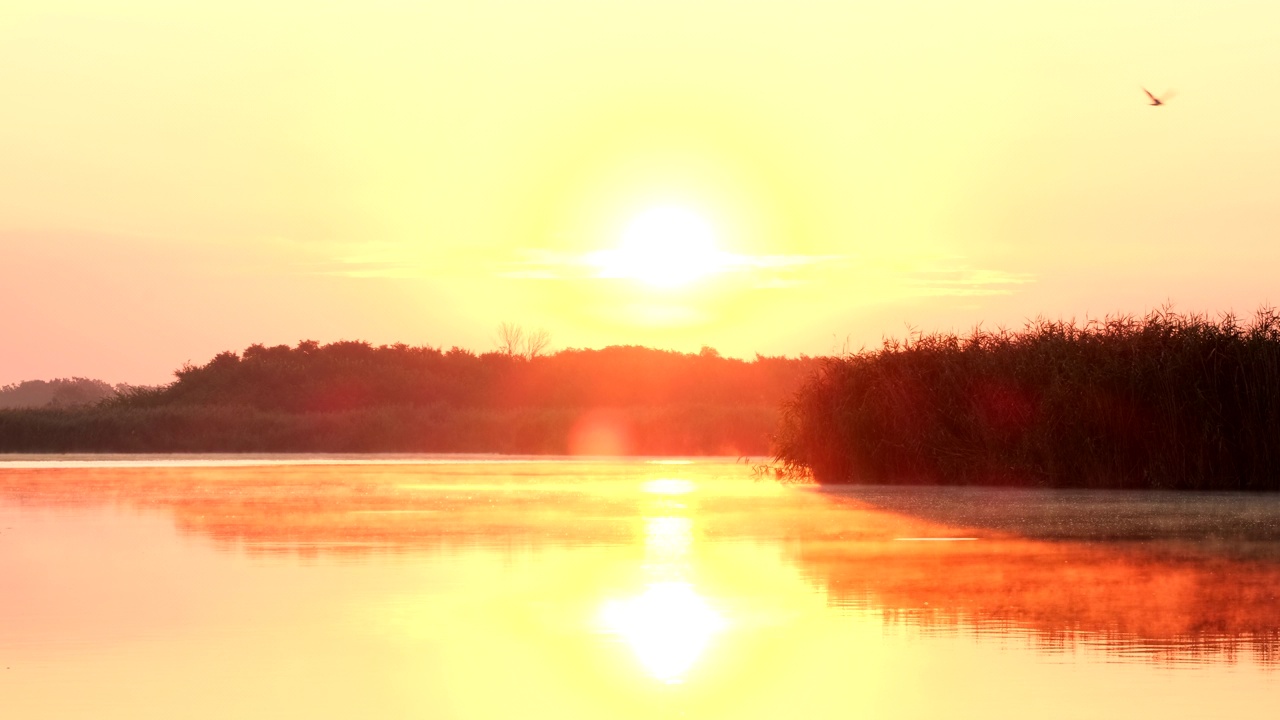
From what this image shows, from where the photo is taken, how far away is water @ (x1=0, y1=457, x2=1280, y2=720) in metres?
5.37

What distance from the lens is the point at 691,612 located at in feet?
24.1

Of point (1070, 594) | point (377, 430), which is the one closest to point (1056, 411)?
point (1070, 594)

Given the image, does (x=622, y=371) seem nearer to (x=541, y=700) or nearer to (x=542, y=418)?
(x=542, y=418)

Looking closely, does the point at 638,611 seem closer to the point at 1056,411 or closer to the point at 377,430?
the point at 1056,411

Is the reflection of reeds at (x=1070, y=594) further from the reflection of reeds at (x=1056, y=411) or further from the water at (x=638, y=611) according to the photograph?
the reflection of reeds at (x=1056, y=411)

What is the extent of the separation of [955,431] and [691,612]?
12.2 m

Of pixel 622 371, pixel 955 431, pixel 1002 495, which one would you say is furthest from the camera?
pixel 622 371

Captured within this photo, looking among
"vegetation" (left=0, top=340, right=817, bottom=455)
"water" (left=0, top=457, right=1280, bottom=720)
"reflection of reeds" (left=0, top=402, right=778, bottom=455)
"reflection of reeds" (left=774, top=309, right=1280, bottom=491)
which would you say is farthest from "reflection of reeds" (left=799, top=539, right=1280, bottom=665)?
"reflection of reeds" (left=0, top=402, right=778, bottom=455)

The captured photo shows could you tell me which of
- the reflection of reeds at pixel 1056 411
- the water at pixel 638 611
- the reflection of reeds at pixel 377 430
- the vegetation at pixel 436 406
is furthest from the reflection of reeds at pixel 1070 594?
the reflection of reeds at pixel 377 430

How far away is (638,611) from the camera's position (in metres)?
7.39

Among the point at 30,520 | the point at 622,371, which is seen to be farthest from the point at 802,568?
the point at 622,371

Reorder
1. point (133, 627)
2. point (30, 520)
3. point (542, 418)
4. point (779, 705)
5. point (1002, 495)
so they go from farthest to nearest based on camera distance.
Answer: point (542, 418)
point (1002, 495)
point (30, 520)
point (133, 627)
point (779, 705)

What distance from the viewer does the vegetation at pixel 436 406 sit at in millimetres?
32875

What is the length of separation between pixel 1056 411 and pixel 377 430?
20157 mm
